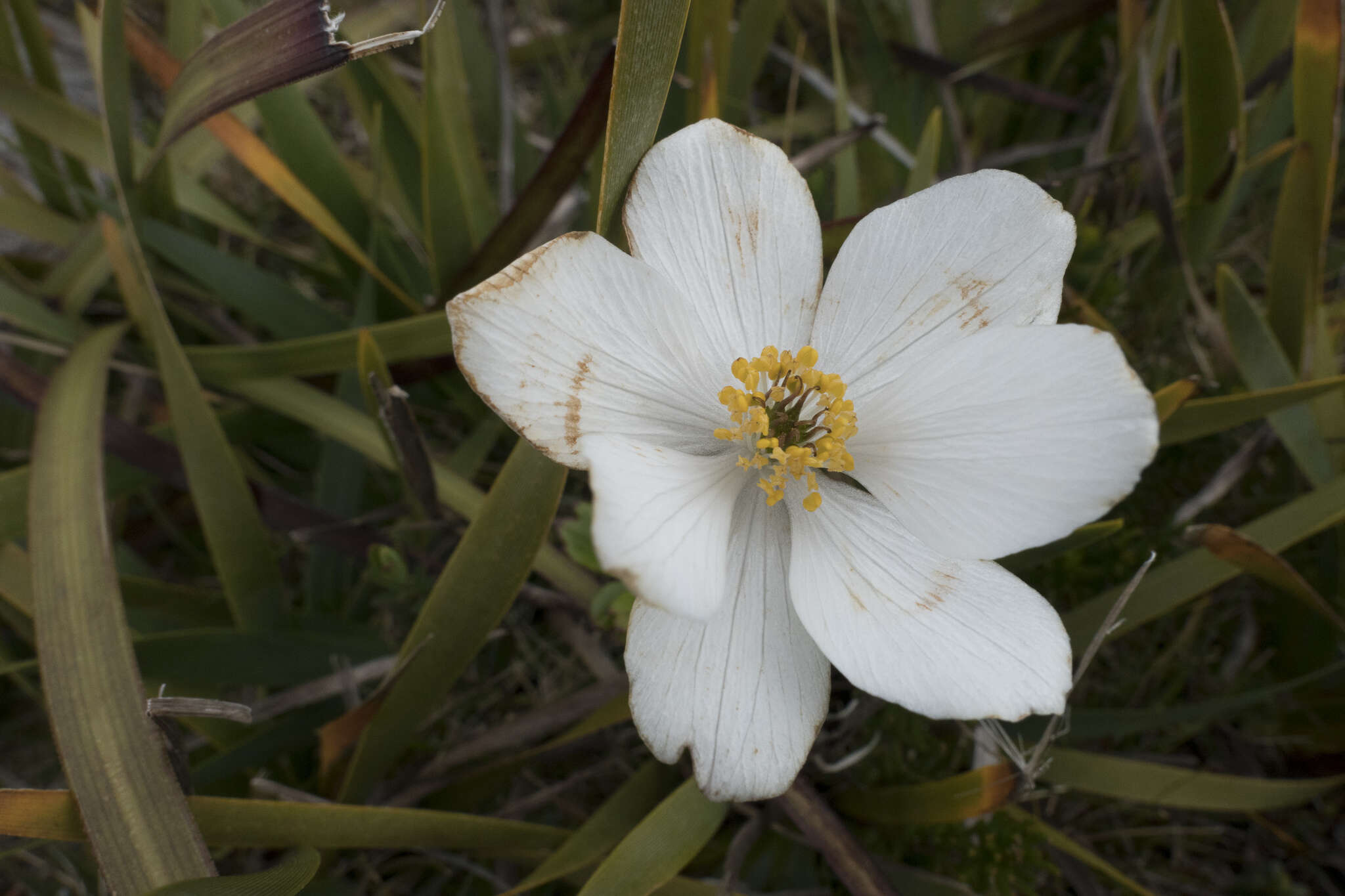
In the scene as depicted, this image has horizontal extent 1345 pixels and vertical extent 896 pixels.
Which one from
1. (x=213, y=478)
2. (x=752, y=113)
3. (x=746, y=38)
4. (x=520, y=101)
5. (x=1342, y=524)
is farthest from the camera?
(x=520, y=101)

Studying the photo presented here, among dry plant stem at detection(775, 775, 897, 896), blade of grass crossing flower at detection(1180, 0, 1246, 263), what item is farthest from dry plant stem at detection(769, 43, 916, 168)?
dry plant stem at detection(775, 775, 897, 896)

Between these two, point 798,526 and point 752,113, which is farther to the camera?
point 752,113

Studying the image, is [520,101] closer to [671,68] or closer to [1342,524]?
[671,68]

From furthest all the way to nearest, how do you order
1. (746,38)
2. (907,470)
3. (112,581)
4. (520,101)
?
(520,101) → (746,38) → (112,581) → (907,470)

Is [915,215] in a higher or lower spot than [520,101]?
lower

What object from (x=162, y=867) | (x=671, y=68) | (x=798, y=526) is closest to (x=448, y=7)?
(x=671, y=68)

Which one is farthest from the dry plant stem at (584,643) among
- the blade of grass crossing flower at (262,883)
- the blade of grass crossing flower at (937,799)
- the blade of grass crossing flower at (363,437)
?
the blade of grass crossing flower at (262,883)
